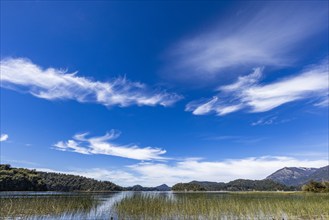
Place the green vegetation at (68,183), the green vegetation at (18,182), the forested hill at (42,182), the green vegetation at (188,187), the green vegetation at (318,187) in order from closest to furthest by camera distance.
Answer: the green vegetation at (318,187)
the green vegetation at (18,182)
the forested hill at (42,182)
the green vegetation at (68,183)
the green vegetation at (188,187)

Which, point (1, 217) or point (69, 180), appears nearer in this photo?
point (1, 217)

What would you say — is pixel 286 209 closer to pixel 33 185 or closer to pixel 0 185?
pixel 0 185

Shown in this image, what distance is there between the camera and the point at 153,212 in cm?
1984

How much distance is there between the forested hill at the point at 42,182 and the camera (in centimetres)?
7325

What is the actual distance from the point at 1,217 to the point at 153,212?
9.26 meters

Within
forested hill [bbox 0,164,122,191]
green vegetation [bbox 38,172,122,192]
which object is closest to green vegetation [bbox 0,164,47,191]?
forested hill [bbox 0,164,122,191]

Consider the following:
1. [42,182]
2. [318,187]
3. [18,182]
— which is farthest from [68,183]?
[318,187]

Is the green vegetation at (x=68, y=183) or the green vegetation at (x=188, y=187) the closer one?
the green vegetation at (x=68, y=183)

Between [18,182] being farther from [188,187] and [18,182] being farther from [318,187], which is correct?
[188,187]

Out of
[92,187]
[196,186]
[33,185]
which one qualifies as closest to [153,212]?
[33,185]

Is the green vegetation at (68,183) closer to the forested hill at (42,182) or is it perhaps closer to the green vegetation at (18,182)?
the forested hill at (42,182)

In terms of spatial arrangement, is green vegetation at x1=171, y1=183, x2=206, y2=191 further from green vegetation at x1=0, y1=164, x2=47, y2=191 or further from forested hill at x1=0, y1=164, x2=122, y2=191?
green vegetation at x1=0, y1=164, x2=47, y2=191

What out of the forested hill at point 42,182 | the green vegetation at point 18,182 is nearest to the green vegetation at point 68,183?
the forested hill at point 42,182

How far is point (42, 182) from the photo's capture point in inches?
3322
